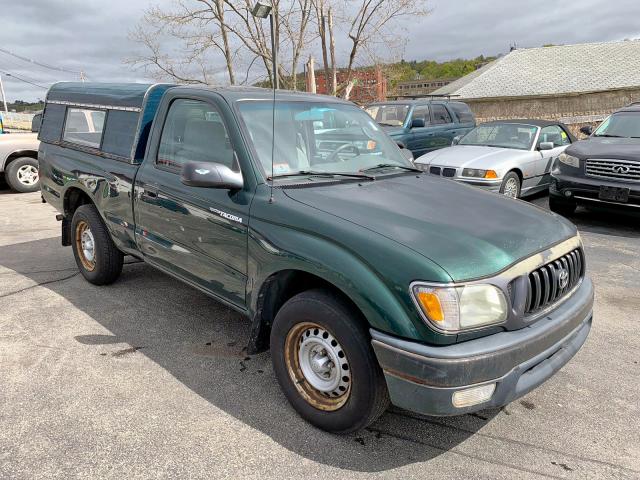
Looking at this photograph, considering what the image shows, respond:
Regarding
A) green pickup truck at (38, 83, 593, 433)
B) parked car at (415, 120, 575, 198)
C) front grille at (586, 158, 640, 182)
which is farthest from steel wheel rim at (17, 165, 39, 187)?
front grille at (586, 158, 640, 182)

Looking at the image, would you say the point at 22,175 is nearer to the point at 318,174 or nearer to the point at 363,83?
the point at 318,174

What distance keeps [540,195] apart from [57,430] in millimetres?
9858

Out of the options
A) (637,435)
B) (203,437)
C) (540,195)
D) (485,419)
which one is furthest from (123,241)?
(540,195)

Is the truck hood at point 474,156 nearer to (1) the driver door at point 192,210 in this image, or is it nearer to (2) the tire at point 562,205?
(2) the tire at point 562,205

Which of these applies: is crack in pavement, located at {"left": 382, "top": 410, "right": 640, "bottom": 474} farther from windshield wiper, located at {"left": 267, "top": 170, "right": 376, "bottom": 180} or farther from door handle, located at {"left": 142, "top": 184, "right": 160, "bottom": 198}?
door handle, located at {"left": 142, "top": 184, "right": 160, "bottom": 198}

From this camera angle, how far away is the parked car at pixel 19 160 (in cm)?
1061

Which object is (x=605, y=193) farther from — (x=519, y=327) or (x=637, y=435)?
(x=519, y=327)

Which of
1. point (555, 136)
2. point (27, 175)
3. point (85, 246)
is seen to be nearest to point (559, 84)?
point (555, 136)

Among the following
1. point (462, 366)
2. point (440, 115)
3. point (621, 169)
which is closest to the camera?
point (462, 366)

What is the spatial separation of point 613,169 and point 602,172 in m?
0.16

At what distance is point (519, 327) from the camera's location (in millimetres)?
2383

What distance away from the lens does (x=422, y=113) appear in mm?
11578

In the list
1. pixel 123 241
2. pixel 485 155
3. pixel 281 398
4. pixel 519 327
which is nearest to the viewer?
pixel 519 327

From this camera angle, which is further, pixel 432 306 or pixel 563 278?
pixel 563 278
